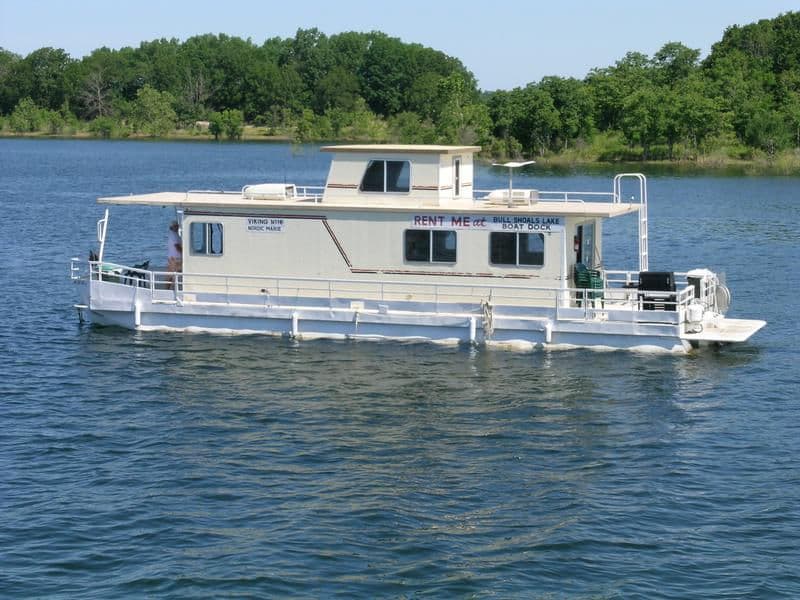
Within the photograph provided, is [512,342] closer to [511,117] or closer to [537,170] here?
[537,170]

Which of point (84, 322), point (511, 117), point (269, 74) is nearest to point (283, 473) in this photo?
point (84, 322)

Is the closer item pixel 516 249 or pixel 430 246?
pixel 516 249

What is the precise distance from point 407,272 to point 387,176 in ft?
8.13

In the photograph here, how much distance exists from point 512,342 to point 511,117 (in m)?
76.6

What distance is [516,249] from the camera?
29.2 metres

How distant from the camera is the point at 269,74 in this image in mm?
164500

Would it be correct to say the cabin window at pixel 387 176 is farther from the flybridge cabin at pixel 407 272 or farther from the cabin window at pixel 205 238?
the cabin window at pixel 205 238

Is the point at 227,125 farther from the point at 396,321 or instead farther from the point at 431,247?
the point at 396,321

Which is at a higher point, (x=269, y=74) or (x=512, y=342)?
(x=269, y=74)

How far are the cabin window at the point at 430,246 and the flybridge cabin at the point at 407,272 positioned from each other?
3 centimetres

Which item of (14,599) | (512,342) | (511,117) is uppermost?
(511,117)

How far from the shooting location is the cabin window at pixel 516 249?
29156mm

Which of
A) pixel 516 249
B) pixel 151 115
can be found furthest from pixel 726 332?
pixel 151 115

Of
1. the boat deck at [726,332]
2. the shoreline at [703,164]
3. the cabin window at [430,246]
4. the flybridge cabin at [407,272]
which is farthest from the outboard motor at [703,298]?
the shoreline at [703,164]
